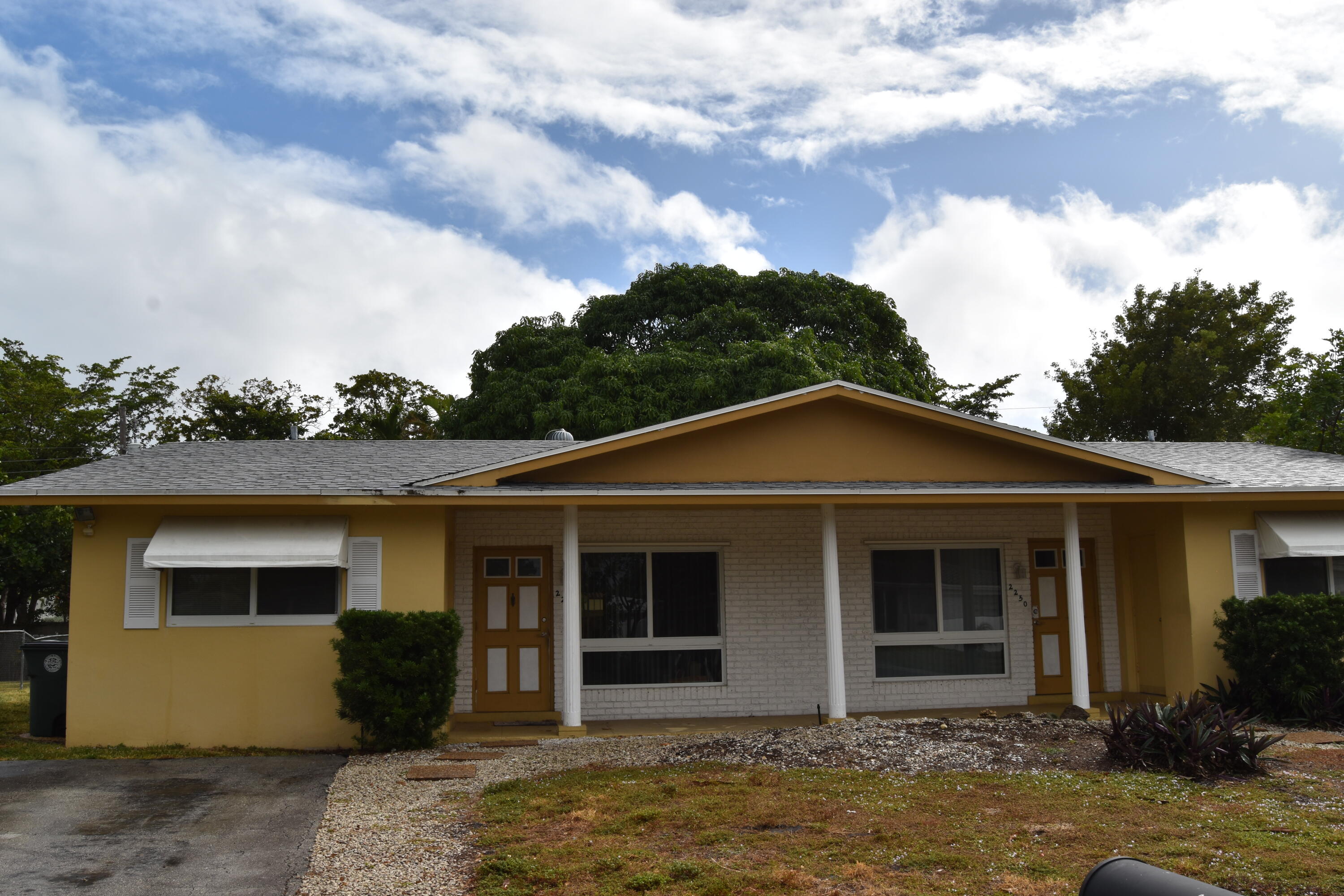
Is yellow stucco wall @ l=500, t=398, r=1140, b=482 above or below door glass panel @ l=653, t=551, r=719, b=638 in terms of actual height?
above

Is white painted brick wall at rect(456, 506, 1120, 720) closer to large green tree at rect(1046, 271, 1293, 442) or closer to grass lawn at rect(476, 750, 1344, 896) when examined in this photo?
grass lawn at rect(476, 750, 1344, 896)

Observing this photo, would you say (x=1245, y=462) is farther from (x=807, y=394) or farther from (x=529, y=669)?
(x=529, y=669)

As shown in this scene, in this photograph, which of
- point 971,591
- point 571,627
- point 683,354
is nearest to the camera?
point 571,627

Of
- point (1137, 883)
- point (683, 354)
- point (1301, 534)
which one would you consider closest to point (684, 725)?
point (1301, 534)

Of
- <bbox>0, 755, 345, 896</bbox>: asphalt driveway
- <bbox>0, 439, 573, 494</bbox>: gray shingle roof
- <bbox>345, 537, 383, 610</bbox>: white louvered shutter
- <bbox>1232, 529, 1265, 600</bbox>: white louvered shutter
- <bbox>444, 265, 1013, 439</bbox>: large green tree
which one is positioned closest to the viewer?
<bbox>0, 755, 345, 896</bbox>: asphalt driveway

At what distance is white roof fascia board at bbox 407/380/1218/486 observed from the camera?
10562mm

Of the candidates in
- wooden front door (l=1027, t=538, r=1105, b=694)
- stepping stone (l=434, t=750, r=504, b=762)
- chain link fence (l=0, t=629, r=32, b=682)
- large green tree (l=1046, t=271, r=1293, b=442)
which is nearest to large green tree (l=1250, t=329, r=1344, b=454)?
large green tree (l=1046, t=271, r=1293, b=442)

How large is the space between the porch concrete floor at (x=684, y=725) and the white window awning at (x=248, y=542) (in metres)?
2.45

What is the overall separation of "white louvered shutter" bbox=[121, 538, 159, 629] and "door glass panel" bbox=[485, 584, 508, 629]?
3.60m

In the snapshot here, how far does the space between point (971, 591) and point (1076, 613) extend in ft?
5.27

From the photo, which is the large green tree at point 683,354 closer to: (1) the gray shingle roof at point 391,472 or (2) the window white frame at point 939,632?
(1) the gray shingle roof at point 391,472

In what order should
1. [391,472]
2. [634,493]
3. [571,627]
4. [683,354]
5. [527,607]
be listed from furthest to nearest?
[683,354]
[527,607]
[391,472]
[571,627]
[634,493]

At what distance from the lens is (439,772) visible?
8.80 metres

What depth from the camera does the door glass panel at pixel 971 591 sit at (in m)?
12.9
